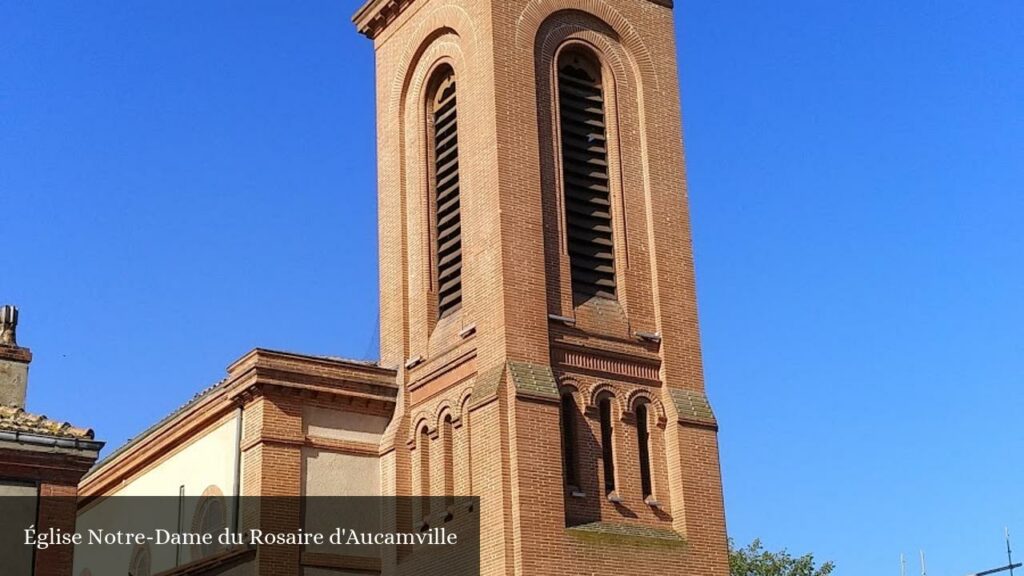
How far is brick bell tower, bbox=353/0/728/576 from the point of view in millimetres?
24156

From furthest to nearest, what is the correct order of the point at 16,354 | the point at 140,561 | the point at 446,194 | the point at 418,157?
the point at 140,561 → the point at 418,157 → the point at 446,194 → the point at 16,354

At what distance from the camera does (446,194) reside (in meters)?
28.0

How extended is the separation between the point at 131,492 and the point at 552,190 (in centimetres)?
1278

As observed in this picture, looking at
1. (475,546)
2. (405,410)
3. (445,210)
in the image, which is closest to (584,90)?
(445,210)

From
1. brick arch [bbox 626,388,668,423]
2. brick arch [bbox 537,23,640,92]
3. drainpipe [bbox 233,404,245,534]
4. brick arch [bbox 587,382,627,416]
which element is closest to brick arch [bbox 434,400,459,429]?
brick arch [bbox 587,382,627,416]

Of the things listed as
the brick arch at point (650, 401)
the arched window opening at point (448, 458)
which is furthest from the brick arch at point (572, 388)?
the arched window opening at point (448, 458)

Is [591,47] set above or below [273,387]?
above

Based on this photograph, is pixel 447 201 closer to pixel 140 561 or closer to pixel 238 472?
pixel 238 472

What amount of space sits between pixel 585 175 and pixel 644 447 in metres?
5.57

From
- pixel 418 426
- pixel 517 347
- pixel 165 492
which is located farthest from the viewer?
pixel 165 492

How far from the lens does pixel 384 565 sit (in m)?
26.0

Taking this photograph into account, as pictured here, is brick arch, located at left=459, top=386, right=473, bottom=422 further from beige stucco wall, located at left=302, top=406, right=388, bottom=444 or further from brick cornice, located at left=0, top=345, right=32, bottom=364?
brick cornice, located at left=0, top=345, right=32, bottom=364

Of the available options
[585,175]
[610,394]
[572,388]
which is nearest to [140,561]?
[572,388]

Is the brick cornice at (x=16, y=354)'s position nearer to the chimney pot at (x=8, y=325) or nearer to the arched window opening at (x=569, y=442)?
the chimney pot at (x=8, y=325)
